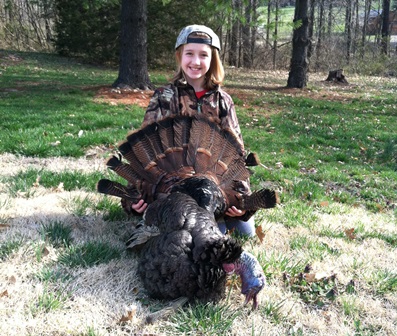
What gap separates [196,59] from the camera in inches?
129

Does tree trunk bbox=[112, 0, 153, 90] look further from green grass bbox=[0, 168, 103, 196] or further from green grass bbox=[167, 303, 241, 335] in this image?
green grass bbox=[167, 303, 241, 335]

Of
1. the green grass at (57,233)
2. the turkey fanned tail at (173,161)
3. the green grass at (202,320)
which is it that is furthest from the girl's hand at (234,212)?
the green grass at (57,233)

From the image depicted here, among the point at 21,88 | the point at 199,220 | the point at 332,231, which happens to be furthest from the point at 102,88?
the point at 199,220

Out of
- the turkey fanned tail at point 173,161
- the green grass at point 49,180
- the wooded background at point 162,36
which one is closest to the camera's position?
the turkey fanned tail at point 173,161

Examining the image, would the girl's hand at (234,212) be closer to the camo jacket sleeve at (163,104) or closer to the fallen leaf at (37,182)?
the camo jacket sleeve at (163,104)

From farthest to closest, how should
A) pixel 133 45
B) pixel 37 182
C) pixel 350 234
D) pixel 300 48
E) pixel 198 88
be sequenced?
1. pixel 300 48
2. pixel 133 45
3. pixel 37 182
4. pixel 350 234
5. pixel 198 88

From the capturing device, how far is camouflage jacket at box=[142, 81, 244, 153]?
11.3ft

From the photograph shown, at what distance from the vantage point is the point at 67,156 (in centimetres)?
589

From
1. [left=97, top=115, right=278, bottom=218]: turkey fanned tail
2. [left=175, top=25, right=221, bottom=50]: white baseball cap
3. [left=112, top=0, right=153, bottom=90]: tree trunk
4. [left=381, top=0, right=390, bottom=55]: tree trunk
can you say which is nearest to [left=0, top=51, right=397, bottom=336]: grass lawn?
[left=97, top=115, right=278, bottom=218]: turkey fanned tail

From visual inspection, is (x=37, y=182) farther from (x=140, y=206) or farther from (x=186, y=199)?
(x=186, y=199)

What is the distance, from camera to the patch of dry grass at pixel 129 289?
2307 millimetres

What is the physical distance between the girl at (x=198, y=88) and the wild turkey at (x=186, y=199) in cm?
33

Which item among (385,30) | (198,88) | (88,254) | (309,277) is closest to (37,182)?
(88,254)

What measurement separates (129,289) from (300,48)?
13974mm
